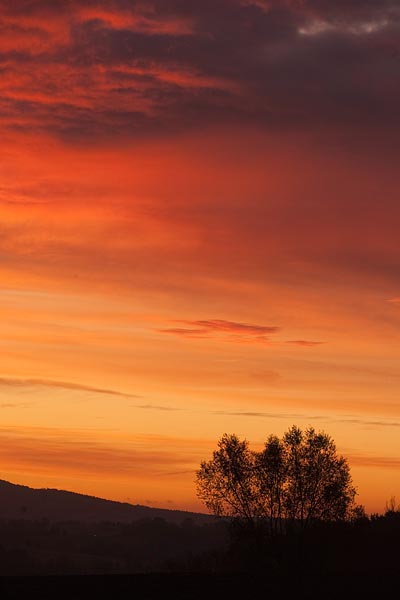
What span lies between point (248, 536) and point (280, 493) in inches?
337

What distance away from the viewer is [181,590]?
62219mm

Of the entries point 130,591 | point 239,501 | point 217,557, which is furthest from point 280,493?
point 130,591

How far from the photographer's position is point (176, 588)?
6228 centimetres

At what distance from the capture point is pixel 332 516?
406 ft

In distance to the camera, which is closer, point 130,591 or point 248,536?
point 130,591

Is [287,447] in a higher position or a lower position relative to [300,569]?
higher

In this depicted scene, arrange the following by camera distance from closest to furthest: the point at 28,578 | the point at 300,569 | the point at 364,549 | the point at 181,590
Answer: the point at 28,578
the point at 181,590
the point at 300,569
the point at 364,549

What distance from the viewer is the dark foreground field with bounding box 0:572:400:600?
57019 mm

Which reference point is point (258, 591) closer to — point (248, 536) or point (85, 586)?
point (85, 586)

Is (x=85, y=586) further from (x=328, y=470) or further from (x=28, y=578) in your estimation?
(x=328, y=470)

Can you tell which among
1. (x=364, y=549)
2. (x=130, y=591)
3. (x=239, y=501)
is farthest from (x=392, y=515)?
(x=130, y=591)

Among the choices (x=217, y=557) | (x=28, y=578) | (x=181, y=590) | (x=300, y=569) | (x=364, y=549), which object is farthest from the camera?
(x=217, y=557)

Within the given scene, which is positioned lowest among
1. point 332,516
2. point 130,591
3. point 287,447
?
point 130,591

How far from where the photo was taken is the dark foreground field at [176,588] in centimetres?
5702
